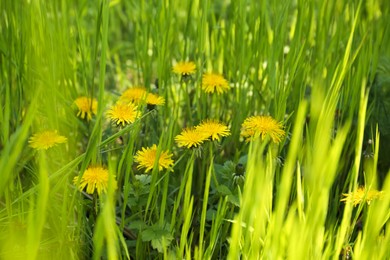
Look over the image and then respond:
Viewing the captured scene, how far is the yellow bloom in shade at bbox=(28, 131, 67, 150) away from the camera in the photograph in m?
1.20

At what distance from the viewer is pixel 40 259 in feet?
3.70

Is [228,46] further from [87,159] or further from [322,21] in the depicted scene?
[87,159]

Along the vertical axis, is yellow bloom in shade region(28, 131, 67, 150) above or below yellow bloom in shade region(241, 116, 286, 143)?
below

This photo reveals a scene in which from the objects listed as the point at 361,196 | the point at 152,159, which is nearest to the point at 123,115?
the point at 152,159

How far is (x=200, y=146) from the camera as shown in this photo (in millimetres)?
1230

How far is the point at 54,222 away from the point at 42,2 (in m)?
0.49

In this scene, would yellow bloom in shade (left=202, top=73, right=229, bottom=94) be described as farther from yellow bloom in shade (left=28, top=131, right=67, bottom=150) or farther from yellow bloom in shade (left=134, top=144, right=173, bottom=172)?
yellow bloom in shade (left=28, top=131, right=67, bottom=150)

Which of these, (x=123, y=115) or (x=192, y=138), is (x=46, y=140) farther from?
(x=192, y=138)

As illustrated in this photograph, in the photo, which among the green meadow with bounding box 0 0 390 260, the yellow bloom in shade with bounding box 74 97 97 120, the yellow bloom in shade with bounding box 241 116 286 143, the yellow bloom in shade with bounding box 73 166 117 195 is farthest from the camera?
the yellow bloom in shade with bounding box 74 97 97 120

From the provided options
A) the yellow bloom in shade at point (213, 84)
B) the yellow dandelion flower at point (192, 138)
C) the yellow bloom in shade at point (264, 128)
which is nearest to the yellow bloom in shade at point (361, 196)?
the yellow bloom in shade at point (264, 128)

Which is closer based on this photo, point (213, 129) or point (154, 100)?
point (213, 129)

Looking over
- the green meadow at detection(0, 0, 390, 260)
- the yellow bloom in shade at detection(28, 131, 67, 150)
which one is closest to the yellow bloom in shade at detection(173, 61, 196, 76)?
the green meadow at detection(0, 0, 390, 260)

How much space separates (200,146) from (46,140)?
0.28m

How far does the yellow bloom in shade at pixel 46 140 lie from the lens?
1196 mm
